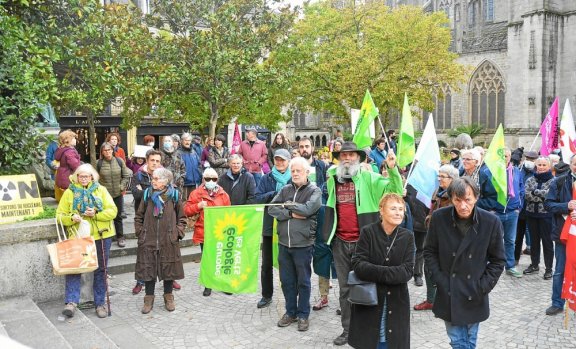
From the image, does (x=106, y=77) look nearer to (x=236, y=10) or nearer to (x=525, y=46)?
(x=236, y=10)

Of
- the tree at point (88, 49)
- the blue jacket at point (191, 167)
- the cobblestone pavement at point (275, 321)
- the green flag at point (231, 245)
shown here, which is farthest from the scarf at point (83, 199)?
the blue jacket at point (191, 167)

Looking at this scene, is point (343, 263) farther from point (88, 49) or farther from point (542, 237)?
point (88, 49)

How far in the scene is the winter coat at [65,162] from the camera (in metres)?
8.37

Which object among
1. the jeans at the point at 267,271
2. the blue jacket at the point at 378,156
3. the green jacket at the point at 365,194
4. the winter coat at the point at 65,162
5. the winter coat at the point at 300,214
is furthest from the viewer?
the blue jacket at the point at 378,156

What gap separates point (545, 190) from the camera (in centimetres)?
833

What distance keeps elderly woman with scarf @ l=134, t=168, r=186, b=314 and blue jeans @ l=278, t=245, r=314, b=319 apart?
1540 mm

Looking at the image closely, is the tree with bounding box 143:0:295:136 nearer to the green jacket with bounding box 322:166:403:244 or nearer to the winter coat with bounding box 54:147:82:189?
the winter coat with bounding box 54:147:82:189

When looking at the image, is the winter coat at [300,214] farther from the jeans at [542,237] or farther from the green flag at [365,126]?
the jeans at [542,237]

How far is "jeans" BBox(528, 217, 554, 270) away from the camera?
8570mm

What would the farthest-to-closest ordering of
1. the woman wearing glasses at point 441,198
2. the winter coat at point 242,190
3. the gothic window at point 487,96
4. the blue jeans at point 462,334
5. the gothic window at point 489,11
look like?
the gothic window at point 489,11 → the gothic window at point 487,96 → the winter coat at point 242,190 → the woman wearing glasses at point 441,198 → the blue jeans at point 462,334

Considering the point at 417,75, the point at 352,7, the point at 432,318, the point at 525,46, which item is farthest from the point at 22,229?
the point at 525,46

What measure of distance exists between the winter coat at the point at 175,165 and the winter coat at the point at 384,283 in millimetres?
6136

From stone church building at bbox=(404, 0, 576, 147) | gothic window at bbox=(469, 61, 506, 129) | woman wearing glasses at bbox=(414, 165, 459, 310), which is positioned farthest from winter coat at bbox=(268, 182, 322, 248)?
gothic window at bbox=(469, 61, 506, 129)

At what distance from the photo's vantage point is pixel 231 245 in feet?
22.4
